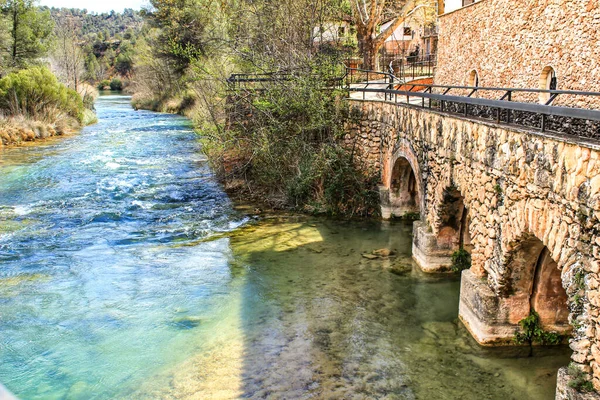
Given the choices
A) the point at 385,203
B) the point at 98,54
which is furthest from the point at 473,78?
the point at 98,54

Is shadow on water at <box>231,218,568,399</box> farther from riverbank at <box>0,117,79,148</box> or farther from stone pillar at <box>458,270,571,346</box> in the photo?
riverbank at <box>0,117,79,148</box>

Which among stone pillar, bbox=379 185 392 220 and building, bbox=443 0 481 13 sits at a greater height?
building, bbox=443 0 481 13

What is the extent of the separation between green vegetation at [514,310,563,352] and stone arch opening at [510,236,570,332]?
0.07m

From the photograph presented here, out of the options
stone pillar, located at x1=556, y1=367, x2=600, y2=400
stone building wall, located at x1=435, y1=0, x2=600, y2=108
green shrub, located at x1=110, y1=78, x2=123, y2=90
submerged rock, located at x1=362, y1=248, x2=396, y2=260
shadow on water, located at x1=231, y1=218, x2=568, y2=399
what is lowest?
shadow on water, located at x1=231, y1=218, x2=568, y2=399

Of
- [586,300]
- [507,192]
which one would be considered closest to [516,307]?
[507,192]

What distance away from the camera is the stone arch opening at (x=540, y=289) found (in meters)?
8.38

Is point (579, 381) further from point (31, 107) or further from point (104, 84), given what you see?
point (104, 84)

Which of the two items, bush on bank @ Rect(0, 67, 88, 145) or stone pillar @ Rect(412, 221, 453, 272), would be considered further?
bush on bank @ Rect(0, 67, 88, 145)

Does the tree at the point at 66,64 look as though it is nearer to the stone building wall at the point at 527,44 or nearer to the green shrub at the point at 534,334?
the stone building wall at the point at 527,44

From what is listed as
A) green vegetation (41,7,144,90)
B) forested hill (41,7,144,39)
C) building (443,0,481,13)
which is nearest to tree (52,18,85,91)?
green vegetation (41,7,144,90)

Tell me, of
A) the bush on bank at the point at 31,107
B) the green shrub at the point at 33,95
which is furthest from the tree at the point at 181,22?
the bush on bank at the point at 31,107

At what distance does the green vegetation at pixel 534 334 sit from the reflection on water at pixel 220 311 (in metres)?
0.26

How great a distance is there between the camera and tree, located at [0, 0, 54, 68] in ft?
115

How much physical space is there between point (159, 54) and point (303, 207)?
33687 mm
